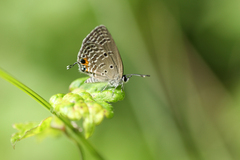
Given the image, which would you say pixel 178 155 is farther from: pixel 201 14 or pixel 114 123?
pixel 201 14

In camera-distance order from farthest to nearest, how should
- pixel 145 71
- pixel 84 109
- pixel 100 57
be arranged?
pixel 145 71
pixel 100 57
pixel 84 109

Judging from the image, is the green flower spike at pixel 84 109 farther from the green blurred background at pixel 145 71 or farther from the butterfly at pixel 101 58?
the green blurred background at pixel 145 71

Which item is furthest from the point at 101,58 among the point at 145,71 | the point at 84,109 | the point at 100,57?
the point at 145,71

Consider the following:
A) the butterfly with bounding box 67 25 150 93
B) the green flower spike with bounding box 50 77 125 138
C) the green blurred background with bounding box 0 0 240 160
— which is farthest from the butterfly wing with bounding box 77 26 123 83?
the green blurred background with bounding box 0 0 240 160

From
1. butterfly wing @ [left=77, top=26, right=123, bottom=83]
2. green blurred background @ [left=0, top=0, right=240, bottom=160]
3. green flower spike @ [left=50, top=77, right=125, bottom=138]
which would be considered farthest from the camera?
green blurred background @ [left=0, top=0, right=240, bottom=160]

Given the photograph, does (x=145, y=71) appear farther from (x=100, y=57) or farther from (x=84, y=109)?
(x=84, y=109)

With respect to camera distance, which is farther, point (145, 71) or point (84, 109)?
point (145, 71)

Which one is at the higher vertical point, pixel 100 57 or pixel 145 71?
pixel 100 57

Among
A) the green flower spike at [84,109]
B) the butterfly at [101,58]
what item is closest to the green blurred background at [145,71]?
the butterfly at [101,58]

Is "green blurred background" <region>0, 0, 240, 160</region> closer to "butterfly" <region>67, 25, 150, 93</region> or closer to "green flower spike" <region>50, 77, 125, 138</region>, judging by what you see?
"butterfly" <region>67, 25, 150, 93</region>
